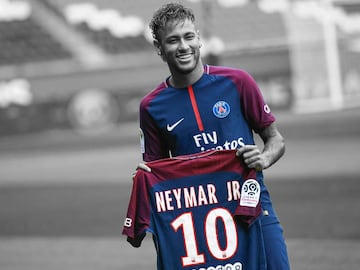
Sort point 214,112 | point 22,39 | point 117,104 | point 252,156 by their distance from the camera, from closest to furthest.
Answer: point 252,156, point 214,112, point 117,104, point 22,39

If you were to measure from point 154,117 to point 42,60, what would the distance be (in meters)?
17.6

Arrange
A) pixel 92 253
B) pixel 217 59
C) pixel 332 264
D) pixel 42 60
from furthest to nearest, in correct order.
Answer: pixel 42 60, pixel 217 59, pixel 92 253, pixel 332 264

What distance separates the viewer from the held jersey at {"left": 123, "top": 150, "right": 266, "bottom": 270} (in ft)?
11.6

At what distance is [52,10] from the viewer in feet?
74.2

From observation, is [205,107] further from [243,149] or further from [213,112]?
[243,149]

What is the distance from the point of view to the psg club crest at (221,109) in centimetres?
359

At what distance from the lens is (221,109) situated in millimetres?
3596

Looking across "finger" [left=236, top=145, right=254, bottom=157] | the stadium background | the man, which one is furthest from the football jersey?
the stadium background

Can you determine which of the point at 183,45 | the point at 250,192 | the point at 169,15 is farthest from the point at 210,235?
the point at 169,15

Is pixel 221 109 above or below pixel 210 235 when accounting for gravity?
above

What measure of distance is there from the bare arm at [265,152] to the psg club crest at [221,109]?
178 millimetres

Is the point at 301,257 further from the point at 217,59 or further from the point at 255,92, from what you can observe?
the point at 217,59

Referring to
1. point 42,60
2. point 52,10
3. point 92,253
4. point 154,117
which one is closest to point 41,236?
Result: point 92,253

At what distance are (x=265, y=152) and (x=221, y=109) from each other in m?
0.26
